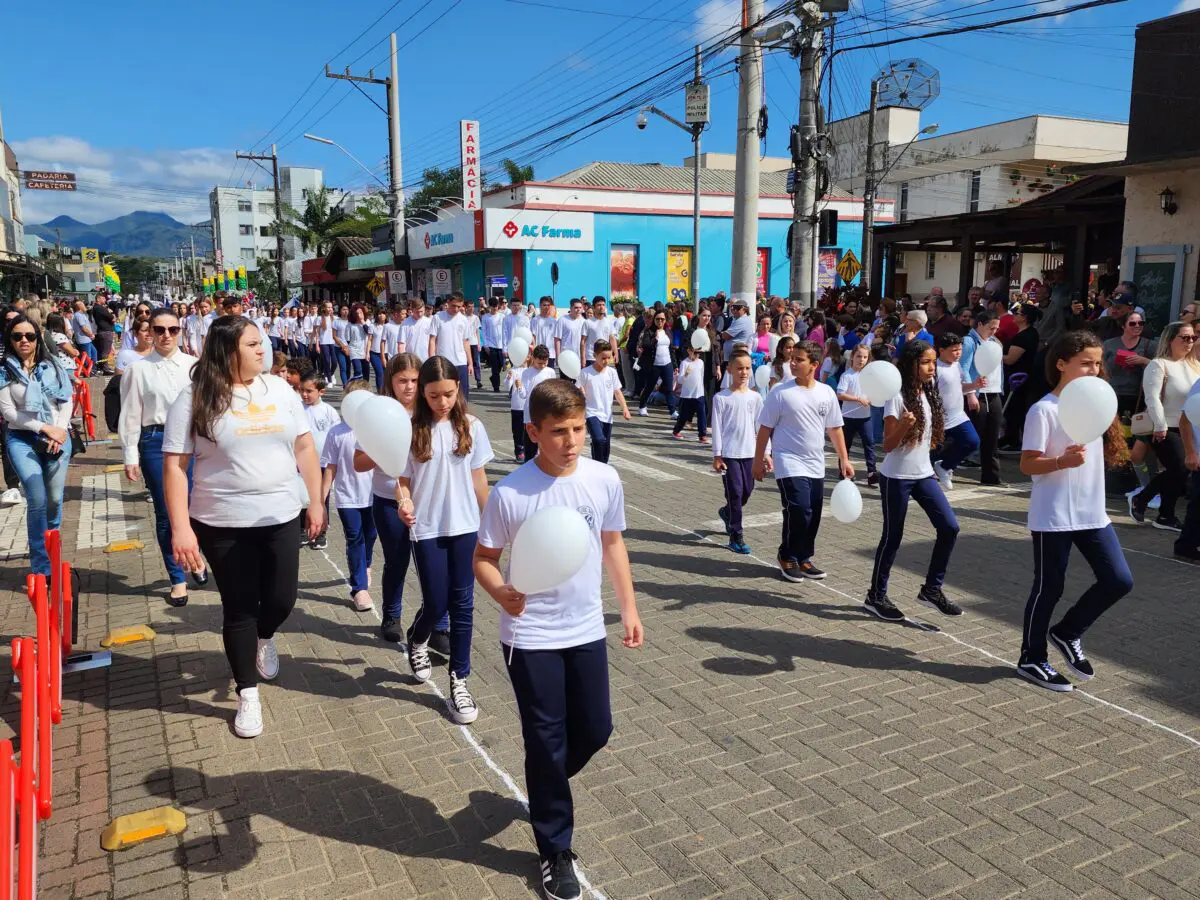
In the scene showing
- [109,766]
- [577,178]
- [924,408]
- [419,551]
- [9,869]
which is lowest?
[109,766]

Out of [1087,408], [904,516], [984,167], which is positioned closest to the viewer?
[1087,408]

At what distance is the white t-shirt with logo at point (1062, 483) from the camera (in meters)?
4.48

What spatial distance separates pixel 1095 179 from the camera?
15.8m

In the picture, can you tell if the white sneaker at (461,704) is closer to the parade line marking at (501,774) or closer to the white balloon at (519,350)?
the parade line marking at (501,774)

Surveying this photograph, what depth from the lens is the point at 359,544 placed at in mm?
6008

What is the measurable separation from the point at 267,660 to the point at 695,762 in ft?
7.80

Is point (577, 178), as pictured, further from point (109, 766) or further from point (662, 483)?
point (109, 766)

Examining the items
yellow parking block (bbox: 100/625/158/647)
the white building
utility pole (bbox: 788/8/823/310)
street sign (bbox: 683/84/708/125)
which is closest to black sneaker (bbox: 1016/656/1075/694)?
yellow parking block (bbox: 100/625/158/647)

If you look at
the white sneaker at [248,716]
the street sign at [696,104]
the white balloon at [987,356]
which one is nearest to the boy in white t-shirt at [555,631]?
the white sneaker at [248,716]

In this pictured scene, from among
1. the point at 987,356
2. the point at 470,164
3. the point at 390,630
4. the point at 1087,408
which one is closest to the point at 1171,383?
the point at 987,356

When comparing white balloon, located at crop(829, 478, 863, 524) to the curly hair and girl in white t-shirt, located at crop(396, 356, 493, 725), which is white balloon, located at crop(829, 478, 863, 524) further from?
girl in white t-shirt, located at crop(396, 356, 493, 725)

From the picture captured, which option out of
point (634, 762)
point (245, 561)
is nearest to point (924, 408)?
point (634, 762)

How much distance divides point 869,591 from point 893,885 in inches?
117

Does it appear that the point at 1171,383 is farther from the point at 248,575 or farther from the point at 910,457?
the point at 248,575
